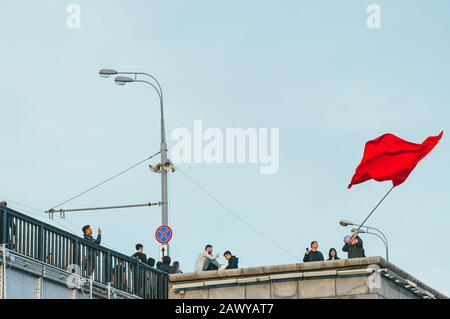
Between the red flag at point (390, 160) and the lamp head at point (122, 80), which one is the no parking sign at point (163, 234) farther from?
the red flag at point (390, 160)

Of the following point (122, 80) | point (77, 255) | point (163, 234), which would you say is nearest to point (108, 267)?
point (77, 255)

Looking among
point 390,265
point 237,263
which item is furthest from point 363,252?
point 237,263

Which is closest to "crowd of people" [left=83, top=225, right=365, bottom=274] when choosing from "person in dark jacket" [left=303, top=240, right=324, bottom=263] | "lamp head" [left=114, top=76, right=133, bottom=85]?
"person in dark jacket" [left=303, top=240, right=324, bottom=263]

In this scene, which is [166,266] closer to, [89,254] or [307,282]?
[307,282]

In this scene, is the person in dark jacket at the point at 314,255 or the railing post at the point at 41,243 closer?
the railing post at the point at 41,243

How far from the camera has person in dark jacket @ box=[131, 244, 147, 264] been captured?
52.2 metres

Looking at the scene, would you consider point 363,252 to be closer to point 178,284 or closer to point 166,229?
point 178,284

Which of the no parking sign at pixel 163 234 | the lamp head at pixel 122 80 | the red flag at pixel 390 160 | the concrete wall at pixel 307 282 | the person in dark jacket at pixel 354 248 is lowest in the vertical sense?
the concrete wall at pixel 307 282

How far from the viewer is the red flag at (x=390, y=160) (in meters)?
52.9

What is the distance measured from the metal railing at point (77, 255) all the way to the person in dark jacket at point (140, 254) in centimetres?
42

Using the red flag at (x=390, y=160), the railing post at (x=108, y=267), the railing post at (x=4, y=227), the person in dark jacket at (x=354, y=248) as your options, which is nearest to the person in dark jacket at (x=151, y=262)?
the railing post at (x=108, y=267)

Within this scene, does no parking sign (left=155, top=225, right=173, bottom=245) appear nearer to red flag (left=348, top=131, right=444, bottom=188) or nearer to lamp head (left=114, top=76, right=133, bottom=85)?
lamp head (left=114, top=76, right=133, bottom=85)
